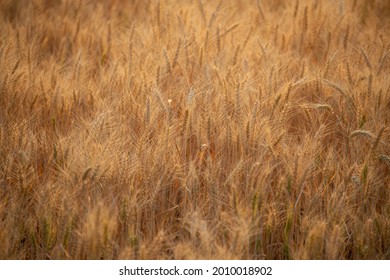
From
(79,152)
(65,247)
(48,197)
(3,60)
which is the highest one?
(3,60)

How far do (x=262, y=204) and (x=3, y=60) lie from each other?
5.52ft

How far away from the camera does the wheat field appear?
162cm

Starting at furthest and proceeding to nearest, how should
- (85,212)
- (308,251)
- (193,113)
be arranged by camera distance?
1. (193,113)
2. (85,212)
3. (308,251)

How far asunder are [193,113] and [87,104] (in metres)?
0.67

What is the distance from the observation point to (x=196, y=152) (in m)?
2.05

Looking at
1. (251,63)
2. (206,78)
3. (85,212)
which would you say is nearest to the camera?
(85,212)

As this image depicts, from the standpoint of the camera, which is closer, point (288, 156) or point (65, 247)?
point (65, 247)

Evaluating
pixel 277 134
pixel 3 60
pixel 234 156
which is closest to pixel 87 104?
pixel 3 60

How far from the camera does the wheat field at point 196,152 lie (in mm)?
1623

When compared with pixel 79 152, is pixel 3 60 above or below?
above

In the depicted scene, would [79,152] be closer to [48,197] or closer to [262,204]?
[48,197]

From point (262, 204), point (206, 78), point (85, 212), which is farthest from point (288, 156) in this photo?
point (85, 212)

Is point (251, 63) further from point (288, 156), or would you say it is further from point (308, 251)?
point (308, 251)

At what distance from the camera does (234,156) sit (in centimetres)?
194
